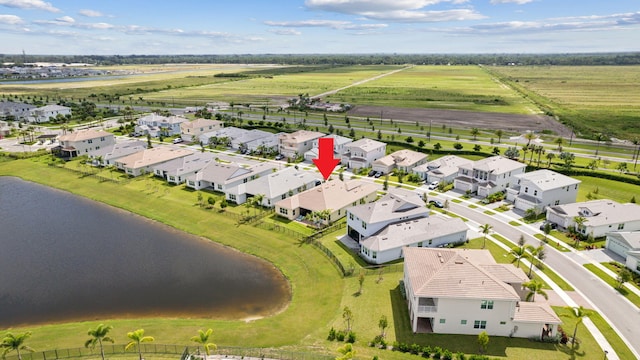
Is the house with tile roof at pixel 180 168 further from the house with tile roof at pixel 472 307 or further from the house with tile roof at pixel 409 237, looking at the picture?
the house with tile roof at pixel 472 307

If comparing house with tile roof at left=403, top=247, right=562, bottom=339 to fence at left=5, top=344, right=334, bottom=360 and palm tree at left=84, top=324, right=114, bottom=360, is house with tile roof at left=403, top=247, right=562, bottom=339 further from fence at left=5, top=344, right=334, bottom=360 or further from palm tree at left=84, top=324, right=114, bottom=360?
palm tree at left=84, top=324, right=114, bottom=360

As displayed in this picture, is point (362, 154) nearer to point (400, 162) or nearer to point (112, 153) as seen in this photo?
point (400, 162)

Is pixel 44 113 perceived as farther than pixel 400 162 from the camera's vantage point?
Yes

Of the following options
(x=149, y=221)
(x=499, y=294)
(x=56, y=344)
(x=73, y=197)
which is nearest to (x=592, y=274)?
(x=499, y=294)

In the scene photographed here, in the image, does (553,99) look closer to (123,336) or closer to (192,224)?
(192,224)

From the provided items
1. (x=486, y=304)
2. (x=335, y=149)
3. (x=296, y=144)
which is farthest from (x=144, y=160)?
(x=486, y=304)
